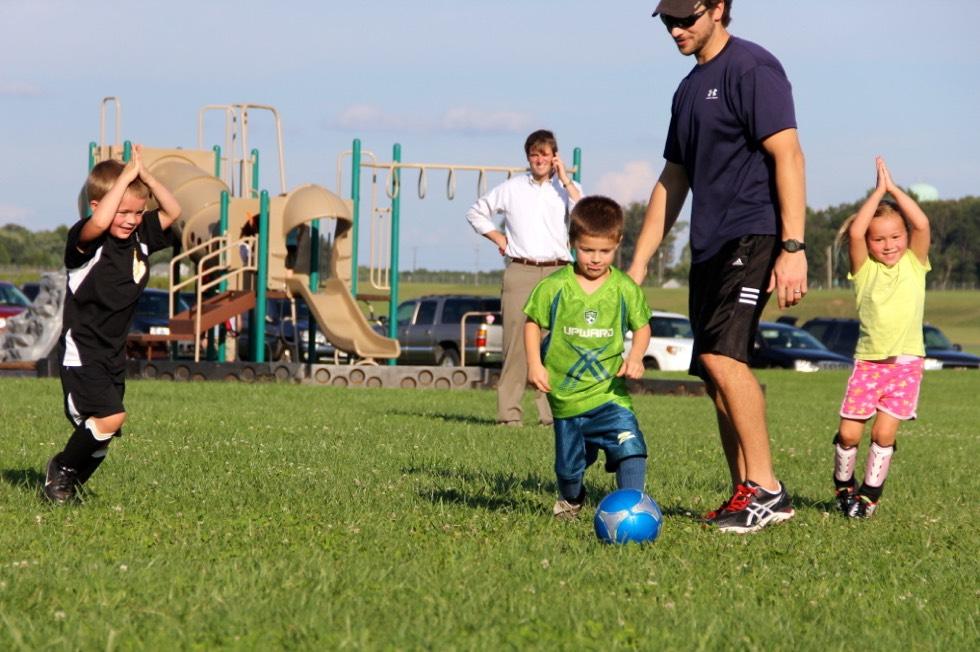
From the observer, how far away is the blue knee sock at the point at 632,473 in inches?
259

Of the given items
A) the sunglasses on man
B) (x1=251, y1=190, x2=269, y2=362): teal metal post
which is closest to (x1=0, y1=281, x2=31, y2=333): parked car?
(x1=251, y1=190, x2=269, y2=362): teal metal post

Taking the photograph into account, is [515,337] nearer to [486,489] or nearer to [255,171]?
[486,489]

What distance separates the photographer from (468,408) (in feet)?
52.4

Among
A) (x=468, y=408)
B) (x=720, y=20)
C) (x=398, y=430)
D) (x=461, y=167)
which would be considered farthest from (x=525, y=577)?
(x=461, y=167)

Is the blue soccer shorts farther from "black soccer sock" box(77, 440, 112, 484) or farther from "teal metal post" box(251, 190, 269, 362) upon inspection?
"teal metal post" box(251, 190, 269, 362)

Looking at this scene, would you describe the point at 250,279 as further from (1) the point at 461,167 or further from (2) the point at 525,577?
(2) the point at 525,577

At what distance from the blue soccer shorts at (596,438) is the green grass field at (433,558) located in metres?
0.28

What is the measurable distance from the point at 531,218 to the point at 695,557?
6.64 m

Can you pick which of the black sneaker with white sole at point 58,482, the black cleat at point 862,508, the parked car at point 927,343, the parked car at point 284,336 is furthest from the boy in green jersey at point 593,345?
the parked car at point 927,343

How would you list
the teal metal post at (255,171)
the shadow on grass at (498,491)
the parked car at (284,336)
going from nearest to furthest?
A: the shadow on grass at (498,491) < the teal metal post at (255,171) < the parked car at (284,336)

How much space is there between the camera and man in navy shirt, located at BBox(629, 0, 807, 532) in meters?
6.57

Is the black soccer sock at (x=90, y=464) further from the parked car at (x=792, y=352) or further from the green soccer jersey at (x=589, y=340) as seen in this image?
the parked car at (x=792, y=352)

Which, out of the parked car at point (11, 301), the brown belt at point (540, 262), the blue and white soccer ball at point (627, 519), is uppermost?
the brown belt at point (540, 262)

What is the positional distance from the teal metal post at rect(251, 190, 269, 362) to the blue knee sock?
17204 millimetres
